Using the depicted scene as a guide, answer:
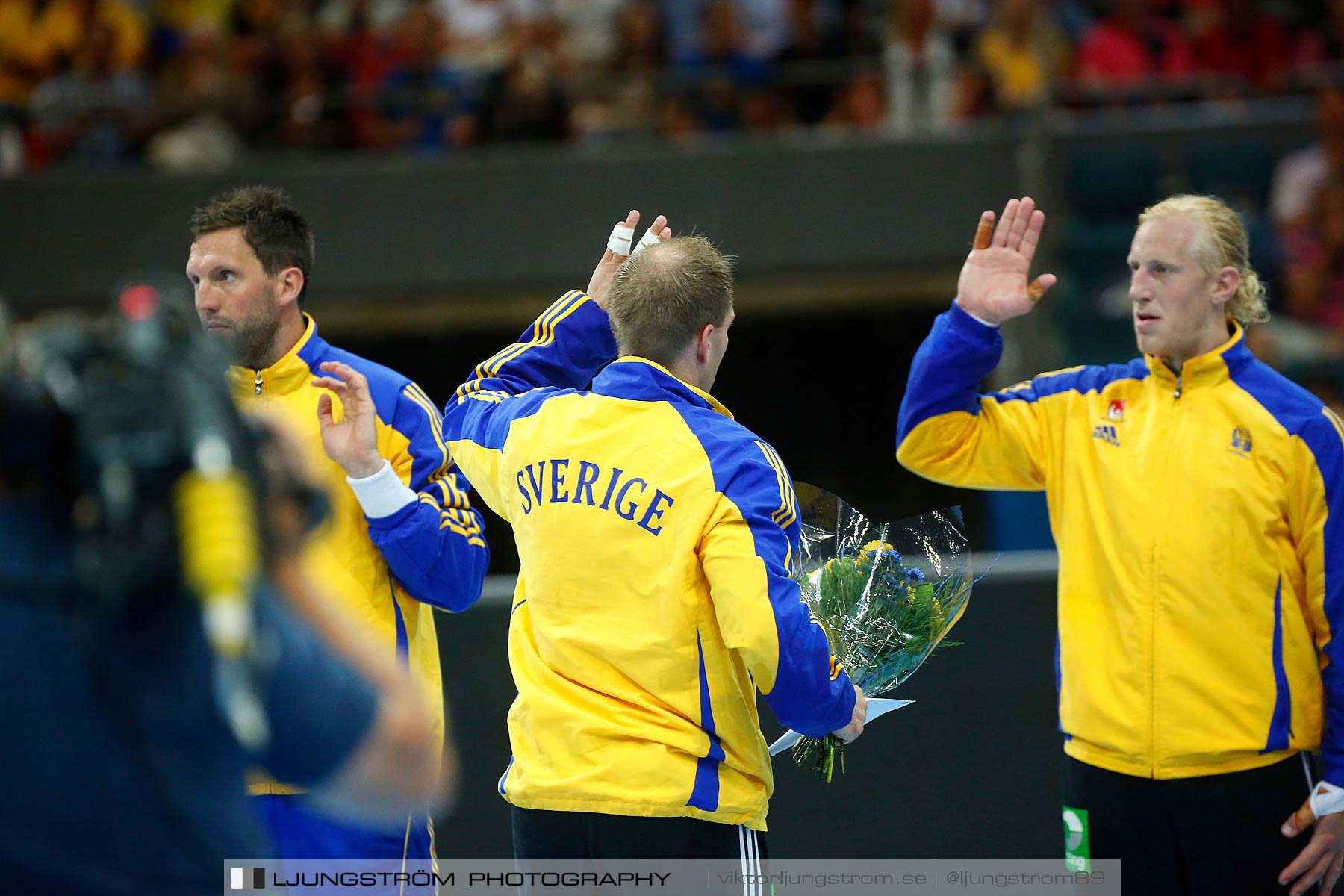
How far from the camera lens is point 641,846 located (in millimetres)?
2391

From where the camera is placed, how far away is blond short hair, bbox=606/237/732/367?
8.09ft

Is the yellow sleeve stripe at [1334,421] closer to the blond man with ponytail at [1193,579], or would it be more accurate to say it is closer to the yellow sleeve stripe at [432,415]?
the blond man with ponytail at [1193,579]

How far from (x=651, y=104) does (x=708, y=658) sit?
23.3 feet

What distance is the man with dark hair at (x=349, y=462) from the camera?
2824 mm

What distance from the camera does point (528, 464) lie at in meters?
2.47

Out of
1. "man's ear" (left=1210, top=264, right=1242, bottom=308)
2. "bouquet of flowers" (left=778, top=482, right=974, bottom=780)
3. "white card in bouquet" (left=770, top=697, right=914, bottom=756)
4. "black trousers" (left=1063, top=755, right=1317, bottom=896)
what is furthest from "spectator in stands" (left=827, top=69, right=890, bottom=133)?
"white card in bouquet" (left=770, top=697, right=914, bottom=756)

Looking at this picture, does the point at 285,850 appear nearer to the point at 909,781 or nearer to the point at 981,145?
the point at 909,781

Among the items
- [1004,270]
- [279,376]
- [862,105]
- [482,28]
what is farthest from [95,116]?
[1004,270]

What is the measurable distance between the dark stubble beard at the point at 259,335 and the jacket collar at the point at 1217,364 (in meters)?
2.01

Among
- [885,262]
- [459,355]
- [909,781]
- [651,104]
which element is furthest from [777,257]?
[909,781]

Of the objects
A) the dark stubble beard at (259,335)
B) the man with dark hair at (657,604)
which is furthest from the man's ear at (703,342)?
the dark stubble beard at (259,335)

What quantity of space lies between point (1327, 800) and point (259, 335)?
2.46m

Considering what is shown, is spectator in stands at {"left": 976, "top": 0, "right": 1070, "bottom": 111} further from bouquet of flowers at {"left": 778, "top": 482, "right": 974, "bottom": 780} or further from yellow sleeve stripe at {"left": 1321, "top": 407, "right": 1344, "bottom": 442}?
bouquet of flowers at {"left": 778, "top": 482, "right": 974, "bottom": 780}

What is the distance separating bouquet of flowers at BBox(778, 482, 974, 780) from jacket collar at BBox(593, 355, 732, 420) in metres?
0.46
